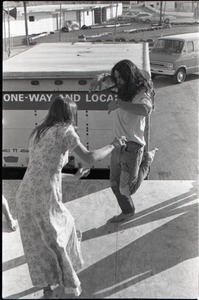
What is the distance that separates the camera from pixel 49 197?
3.23m

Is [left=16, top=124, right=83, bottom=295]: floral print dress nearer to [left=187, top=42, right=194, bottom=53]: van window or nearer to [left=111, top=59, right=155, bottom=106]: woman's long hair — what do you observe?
[left=111, top=59, right=155, bottom=106]: woman's long hair

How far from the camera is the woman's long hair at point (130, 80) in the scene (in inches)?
163

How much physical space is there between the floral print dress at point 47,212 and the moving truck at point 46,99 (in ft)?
8.40

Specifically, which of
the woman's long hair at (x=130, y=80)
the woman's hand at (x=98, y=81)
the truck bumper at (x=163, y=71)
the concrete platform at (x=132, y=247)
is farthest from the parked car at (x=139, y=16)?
the woman's long hair at (x=130, y=80)

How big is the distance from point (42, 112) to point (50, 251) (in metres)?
2.84

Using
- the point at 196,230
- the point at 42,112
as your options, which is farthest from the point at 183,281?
the point at 42,112

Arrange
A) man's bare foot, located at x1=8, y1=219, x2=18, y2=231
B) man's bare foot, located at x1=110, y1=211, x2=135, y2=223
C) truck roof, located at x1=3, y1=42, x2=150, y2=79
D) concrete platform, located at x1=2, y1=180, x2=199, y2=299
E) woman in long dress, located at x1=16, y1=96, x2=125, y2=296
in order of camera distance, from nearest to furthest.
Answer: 1. woman in long dress, located at x1=16, y1=96, x2=125, y2=296
2. concrete platform, located at x1=2, y1=180, x2=199, y2=299
3. man's bare foot, located at x1=8, y1=219, x2=18, y2=231
4. man's bare foot, located at x1=110, y1=211, x2=135, y2=223
5. truck roof, located at x1=3, y1=42, x2=150, y2=79

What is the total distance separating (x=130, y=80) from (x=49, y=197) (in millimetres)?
1554

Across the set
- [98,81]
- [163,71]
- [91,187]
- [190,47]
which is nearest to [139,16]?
[190,47]

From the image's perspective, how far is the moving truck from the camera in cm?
571

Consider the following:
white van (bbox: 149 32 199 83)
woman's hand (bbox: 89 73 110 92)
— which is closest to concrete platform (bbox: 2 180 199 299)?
woman's hand (bbox: 89 73 110 92)

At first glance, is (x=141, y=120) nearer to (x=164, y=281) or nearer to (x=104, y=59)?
(x=164, y=281)

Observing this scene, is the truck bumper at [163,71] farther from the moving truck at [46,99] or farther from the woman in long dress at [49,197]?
the woman in long dress at [49,197]

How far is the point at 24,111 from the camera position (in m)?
5.88
